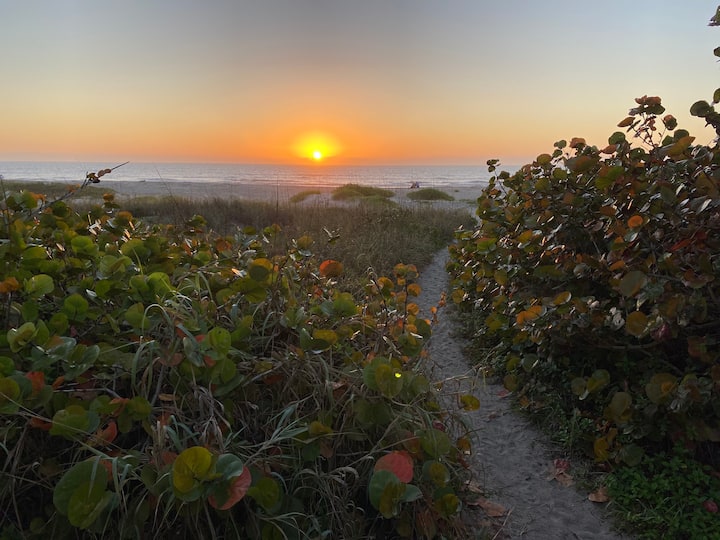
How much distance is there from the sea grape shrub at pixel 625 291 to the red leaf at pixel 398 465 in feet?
4.28

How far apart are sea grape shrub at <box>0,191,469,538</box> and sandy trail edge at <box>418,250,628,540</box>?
0.41 m

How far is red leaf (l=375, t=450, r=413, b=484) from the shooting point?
60.9 inches

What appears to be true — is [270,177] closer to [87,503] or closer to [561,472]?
[561,472]

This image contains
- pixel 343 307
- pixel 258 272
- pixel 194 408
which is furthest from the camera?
pixel 343 307

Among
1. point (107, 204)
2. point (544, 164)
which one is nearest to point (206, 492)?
point (107, 204)

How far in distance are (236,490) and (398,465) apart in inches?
21.2

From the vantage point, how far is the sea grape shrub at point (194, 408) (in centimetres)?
141

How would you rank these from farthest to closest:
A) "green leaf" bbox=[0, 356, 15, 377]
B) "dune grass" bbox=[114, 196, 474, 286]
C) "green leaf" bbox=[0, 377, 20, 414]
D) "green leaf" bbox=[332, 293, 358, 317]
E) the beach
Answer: the beach
"dune grass" bbox=[114, 196, 474, 286]
"green leaf" bbox=[332, 293, 358, 317]
"green leaf" bbox=[0, 356, 15, 377]
"green leaf" bbox=[0, 377, 20, 414]

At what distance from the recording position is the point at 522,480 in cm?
263

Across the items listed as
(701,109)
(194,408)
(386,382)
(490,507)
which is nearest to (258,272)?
(194,408)

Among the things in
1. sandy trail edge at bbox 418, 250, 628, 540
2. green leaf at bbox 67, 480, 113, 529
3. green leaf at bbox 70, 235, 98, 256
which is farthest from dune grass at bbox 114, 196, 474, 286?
green leaf at bbox 67, 480, 113, 529

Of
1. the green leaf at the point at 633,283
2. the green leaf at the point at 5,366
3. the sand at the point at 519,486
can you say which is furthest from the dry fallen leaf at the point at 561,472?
the green leaf at the point at 5,366

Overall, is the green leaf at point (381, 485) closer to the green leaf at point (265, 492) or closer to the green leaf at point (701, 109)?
the green leaf at point (265, 492)

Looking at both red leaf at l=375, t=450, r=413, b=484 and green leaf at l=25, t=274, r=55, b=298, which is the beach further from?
red leaf at l=375, t=450, r=413, b=484
